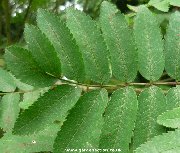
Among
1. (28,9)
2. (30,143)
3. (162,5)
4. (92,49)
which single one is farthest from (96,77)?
(28,9)

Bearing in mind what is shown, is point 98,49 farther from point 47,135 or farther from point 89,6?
point 89,6

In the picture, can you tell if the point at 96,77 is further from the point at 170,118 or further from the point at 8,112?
the point at 8,112

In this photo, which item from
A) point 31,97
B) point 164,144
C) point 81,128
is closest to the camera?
point 164,144

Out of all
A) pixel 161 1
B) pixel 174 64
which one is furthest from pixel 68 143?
pixel 161 1

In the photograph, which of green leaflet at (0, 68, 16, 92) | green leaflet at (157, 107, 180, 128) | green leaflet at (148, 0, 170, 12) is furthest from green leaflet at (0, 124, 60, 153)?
green leaflet at (148, 0, 170, 12)

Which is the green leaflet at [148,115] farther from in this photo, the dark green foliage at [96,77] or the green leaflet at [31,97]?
the green leaflet at [31,97]

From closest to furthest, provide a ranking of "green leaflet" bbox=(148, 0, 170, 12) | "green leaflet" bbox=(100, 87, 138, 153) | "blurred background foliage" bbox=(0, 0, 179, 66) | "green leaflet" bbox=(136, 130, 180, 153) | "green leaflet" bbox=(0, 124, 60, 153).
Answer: "green leaflet" bbox=(136, 130, 180, 153), "green leaflet" bbox=(100, 87, 138, 153), "green leaflet" bbox=(0, 124, 60, 153), "green leaflet" bbox=(148, 0, 170, 12), "blurred background foliage" bbox=(0, 0, 179, 66)

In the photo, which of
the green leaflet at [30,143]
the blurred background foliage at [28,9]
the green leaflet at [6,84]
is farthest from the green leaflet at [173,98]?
the blurred background foliage at [28,9]

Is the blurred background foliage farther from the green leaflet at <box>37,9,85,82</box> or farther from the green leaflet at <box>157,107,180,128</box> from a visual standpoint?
the green leaflet at <box>157,107,180,128</box>
